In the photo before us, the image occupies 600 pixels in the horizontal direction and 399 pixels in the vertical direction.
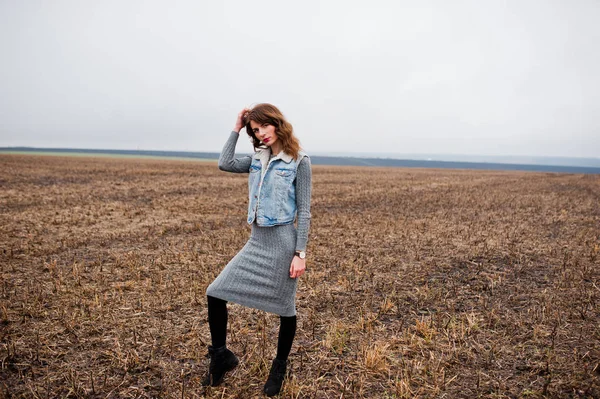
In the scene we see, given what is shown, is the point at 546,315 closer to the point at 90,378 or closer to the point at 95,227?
the point at 90,378

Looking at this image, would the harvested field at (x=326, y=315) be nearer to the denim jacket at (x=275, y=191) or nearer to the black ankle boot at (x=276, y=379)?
the black ankle boot at (x=276, y=379)

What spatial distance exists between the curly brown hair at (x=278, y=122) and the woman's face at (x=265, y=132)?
0.08 feet

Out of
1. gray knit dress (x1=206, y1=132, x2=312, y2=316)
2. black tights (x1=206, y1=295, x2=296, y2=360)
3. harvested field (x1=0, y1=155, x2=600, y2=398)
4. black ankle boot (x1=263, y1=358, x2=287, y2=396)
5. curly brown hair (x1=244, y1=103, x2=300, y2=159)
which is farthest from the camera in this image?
harvested field (x1=0, y1=155, x2=600, y2=398)

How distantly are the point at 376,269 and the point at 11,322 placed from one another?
612 cm

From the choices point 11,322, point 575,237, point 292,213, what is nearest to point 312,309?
point 292,213

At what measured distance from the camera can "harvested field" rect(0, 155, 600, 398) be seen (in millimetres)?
3969

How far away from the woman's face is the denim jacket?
0.14 meters

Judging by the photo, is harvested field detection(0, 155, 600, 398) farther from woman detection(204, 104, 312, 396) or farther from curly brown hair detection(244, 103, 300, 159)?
curly brown hair detection(244, 103, 300, 159)

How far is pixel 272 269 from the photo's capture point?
10.7ft

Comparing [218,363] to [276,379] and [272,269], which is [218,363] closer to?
[276,379]

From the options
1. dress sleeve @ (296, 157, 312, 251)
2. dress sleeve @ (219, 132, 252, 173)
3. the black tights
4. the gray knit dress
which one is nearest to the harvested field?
the black tights

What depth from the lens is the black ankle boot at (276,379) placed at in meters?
3.57

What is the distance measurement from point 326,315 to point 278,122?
11.4 ft

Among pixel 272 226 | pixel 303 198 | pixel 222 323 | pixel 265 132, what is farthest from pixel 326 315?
pixel 265 132
